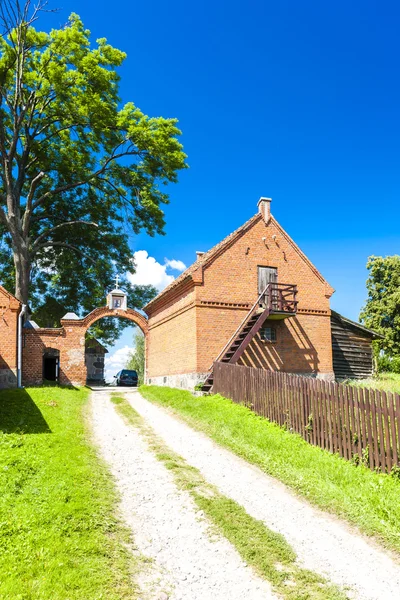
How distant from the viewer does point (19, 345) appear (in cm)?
1897

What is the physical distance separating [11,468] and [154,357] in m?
19.0

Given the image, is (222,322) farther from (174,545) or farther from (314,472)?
(174,545)

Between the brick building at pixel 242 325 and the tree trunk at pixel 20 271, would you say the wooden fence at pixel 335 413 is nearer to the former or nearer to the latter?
the brick building at pixel 242 325

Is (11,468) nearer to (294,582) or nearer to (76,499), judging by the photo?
(76,499)

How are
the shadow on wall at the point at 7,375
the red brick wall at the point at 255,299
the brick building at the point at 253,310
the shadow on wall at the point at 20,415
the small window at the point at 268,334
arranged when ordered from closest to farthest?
the shadow on wall at the point at 20,415 → the shadow on wall at the point at 7,375 → the brick building at the point at 253,310 → the red brick wall at the point at 255,299 → the small window at the point at 268,334

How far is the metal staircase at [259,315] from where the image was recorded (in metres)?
17.8

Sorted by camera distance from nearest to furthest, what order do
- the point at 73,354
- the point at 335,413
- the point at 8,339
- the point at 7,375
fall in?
the point at 335,413 < the point at 7,375 < the point at 8,339 < the point at 73,354

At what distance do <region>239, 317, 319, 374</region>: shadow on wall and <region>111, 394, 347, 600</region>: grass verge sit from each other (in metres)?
12.0

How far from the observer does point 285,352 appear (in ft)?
66.8

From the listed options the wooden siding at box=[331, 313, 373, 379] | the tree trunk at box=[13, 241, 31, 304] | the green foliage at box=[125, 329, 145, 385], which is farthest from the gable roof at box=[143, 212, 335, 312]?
the green foliage at box=[125, 329, 145, 385]

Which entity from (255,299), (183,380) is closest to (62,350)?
(183,380)

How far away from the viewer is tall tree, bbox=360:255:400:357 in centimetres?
3538

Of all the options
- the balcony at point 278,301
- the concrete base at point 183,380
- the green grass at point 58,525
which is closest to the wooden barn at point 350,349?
the balcony at point 278,301

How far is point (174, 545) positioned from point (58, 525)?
147 centimetres
